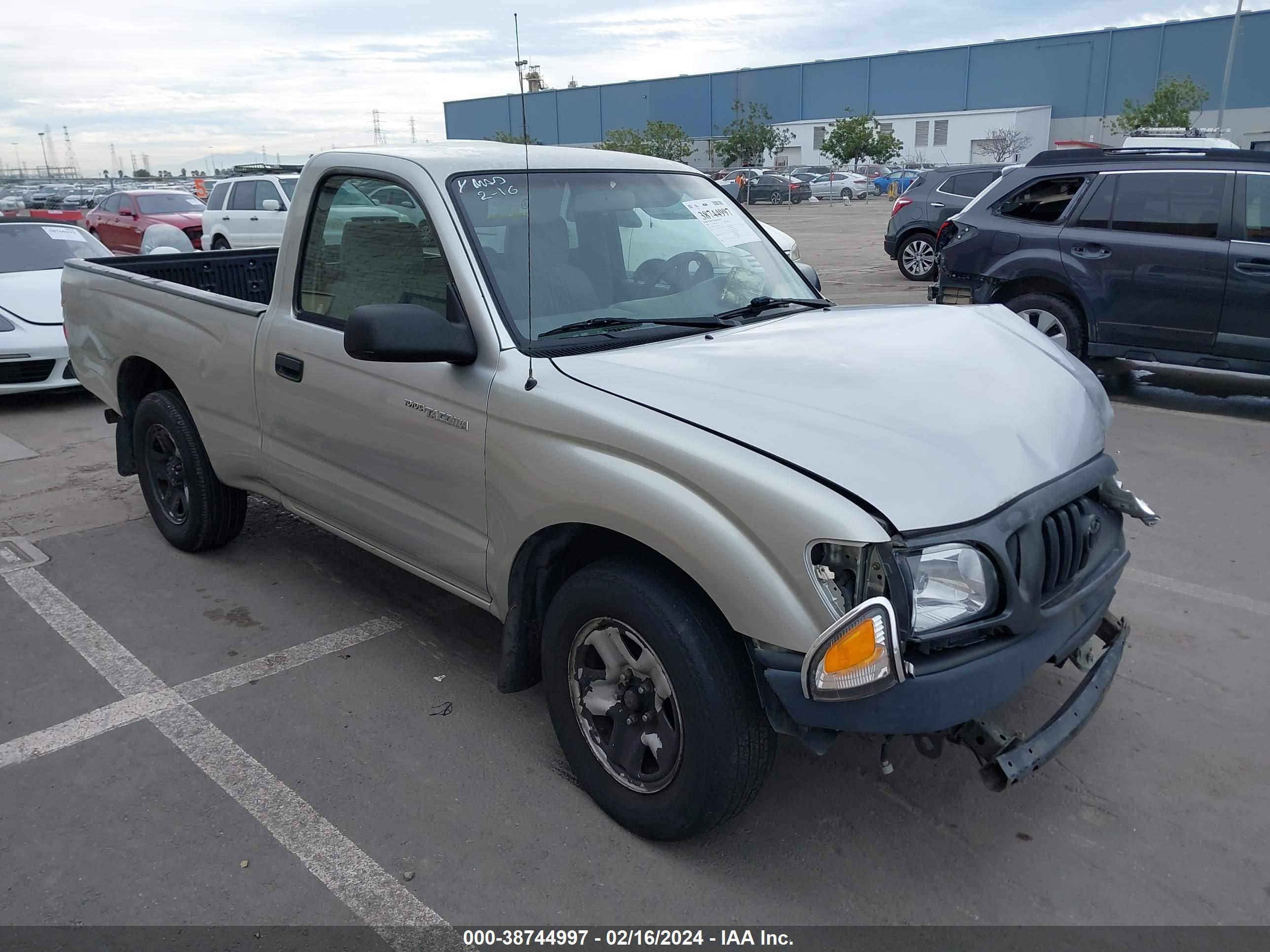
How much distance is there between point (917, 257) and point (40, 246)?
11.6m

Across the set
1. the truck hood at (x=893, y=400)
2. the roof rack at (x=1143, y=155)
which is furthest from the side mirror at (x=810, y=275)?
the roof rack at (x=1143, y=155)

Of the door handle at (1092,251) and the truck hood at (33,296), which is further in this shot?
the truck hood at (33,296)

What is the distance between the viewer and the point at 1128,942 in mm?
2543

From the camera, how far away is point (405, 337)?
2900 mm

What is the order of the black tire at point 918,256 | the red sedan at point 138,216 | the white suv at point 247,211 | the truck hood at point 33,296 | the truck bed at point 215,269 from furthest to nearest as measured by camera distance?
the red sedan at point 138,216, the white suv at point 247,211, the black tire at point 918,256, the truck hood at point 33,296, the truck bed at point 215,269

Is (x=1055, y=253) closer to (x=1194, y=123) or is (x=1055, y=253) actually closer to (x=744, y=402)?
(x=744, y=402)

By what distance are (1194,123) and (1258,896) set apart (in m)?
58.7

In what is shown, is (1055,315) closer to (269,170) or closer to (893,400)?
(893,400)

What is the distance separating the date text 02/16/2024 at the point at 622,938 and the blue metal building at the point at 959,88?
183 ft

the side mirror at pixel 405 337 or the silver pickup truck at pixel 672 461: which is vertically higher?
the side mirror at pixel 405 337

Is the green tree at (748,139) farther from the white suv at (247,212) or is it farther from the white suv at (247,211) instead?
the white suv at (247,212)

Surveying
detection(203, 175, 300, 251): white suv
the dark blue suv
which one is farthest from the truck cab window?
detection(203, 175, 300, 251): white suv

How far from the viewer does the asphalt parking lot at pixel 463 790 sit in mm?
2703

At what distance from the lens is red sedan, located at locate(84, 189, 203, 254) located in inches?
745
